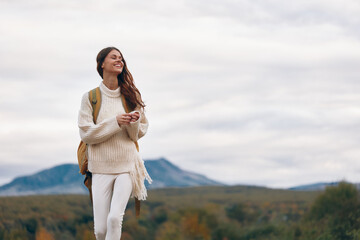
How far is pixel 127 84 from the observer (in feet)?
31.1

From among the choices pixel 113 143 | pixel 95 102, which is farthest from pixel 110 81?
pixel 113 143

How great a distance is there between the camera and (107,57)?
30.5ft

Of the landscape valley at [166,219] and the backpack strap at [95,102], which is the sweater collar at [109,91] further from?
the landscape valley at [166,219]

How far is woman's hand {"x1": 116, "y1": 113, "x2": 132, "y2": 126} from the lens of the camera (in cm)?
892

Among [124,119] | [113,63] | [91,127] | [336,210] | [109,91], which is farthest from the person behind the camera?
[336,210]

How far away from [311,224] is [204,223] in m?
49.9

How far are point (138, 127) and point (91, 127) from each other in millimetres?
587

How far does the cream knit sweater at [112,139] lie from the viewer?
903 centimetres

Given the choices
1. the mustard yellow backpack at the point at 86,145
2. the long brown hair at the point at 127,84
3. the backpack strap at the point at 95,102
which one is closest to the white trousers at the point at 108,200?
the mustard yellow backpack at the point at 86,145

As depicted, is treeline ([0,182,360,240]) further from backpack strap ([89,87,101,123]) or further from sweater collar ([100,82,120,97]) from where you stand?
backpack strap ([89,87,101,123])

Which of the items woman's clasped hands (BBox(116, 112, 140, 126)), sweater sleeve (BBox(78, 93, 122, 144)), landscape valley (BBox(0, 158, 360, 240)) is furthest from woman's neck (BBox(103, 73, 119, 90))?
landscape valley (BBox(0, 158, 360, 240))

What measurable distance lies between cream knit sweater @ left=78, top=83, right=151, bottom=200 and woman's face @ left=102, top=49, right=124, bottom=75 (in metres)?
0.26

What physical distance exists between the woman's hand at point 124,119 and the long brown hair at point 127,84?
1.60 ft

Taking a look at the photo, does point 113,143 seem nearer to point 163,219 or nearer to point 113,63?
point 113,63
